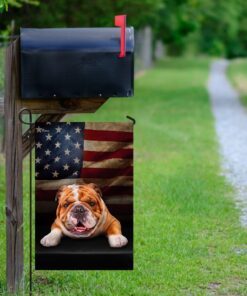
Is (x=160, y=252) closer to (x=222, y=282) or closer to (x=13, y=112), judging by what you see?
(x=222, y=282)

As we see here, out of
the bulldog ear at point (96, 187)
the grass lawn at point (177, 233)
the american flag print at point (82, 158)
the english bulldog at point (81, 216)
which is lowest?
the grass lawn at point (177, 233)

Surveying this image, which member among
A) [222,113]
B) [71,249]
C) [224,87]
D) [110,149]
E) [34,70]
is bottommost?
[224,87]

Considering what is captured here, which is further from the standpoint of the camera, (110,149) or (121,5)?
(121,5)

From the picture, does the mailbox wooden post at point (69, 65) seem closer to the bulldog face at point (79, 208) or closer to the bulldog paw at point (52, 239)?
the bulldog face at point (79, 208)

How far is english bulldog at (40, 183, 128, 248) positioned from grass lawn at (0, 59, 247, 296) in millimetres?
532

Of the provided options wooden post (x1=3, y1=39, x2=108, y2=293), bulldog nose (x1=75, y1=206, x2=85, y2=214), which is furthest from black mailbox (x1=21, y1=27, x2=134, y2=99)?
bulldog nose (x1=75, y1=206, x2=85, y2=214)

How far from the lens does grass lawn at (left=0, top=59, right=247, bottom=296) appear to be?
6.48 meters

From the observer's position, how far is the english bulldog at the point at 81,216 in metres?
5.77

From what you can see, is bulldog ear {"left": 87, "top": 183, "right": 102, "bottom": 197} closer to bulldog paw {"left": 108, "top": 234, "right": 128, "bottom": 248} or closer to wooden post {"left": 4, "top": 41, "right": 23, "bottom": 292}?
bulldog paw {"left": 108, "top": 234, "right": 128, "bottom": 248}

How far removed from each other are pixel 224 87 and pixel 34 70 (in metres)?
33.2

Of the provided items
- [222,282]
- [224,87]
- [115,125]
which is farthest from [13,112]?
[224,87]

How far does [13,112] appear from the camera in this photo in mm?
5855

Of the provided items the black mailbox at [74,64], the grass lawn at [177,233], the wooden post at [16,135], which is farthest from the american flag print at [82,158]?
the grass lawn at [177,233]

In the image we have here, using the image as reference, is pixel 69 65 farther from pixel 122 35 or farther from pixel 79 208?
pixel 79 208
